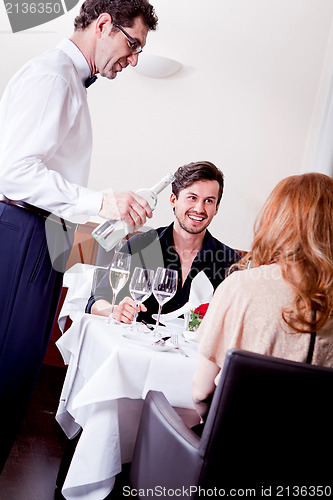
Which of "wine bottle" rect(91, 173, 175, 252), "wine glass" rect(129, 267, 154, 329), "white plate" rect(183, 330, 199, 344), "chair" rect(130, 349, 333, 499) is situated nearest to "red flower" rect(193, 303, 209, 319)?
"white plate" rect(183, 330, 199, 344)

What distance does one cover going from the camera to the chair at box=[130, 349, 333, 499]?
3.10 feet

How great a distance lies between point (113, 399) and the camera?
4.14 feet

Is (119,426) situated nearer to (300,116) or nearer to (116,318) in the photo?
(116,318)

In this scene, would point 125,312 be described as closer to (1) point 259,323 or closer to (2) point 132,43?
(1) point 259,323

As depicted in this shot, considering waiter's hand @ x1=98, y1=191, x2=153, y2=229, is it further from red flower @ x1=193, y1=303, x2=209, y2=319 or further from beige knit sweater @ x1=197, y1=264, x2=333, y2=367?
red flower @ x1=193, y1=303, x2=209, y2=319

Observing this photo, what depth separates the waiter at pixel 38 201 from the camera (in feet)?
4.37

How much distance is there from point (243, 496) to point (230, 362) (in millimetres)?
287

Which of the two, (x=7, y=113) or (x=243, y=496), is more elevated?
(x=7, y=113)

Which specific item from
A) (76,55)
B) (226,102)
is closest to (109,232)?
(76,55)

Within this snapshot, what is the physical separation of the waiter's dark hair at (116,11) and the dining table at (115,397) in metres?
0.94

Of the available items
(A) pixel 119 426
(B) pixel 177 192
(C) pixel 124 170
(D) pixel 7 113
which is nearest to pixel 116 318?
(A) pixel 119 426

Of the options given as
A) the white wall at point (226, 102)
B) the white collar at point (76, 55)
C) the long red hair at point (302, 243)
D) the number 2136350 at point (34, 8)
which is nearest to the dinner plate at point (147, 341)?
the long red hair at point (302, 243)

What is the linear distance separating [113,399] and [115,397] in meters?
0.03

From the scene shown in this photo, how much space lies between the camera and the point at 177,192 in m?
2.56
